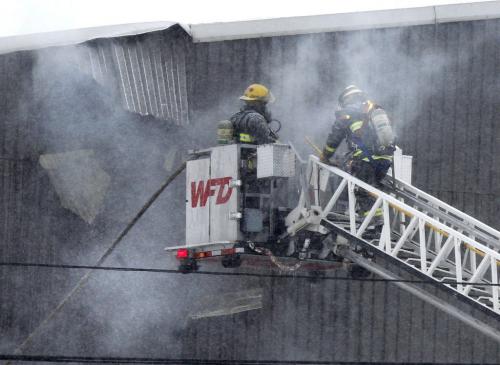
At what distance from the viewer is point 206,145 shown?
1338 centimetres

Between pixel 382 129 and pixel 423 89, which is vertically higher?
pixel 423 89

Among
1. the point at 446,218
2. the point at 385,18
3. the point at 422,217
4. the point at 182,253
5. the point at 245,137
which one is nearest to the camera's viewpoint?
the point at 422,217

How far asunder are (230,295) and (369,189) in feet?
12.0

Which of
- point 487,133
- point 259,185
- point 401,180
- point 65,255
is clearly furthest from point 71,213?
point 487,133

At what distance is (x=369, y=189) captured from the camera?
33.0ft

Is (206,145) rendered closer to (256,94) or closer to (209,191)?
(256,94)

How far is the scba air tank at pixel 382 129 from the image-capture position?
33.5ft

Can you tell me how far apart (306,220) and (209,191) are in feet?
4.25

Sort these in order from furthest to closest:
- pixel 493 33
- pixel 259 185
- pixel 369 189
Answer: pixel 493 33 < pixel 259 185 < pixel 369 189

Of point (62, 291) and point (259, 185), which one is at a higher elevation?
point (259, 185)

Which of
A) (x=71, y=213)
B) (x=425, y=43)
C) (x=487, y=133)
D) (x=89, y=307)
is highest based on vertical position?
(x=425, y=43)

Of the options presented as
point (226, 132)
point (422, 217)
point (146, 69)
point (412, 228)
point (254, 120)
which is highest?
point (146, 69)

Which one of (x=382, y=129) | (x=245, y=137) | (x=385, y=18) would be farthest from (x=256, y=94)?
(x=385, y=18)

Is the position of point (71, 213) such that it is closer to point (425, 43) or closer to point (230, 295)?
point (230, 295)
